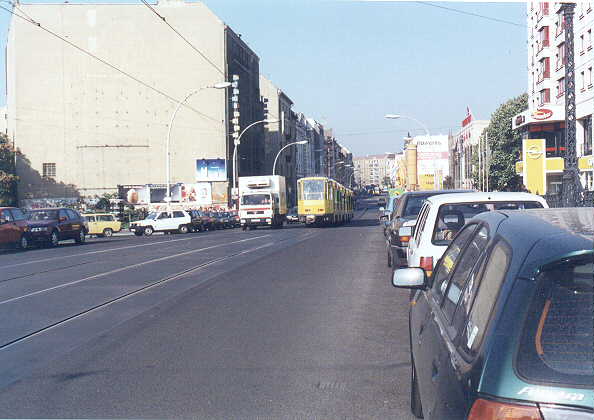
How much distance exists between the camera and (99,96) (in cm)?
6481

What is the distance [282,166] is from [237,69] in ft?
95.1

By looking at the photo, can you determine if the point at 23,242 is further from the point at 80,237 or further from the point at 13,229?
the point at 80,237

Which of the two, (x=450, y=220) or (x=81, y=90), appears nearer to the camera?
(x=450, y=220)

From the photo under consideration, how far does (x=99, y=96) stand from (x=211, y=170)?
11509 millimetres

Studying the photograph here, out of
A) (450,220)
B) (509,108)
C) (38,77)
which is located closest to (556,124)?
(509,108)

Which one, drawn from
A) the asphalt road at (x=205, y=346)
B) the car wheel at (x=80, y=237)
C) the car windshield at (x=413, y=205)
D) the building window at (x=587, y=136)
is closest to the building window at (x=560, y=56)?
the building window at (x=587, y=136)

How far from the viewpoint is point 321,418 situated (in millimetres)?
5230

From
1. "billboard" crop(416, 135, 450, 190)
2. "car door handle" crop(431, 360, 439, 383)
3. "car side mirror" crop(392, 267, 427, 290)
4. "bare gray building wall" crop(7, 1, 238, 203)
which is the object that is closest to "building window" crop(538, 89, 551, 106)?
"billboard" crop(416, 135, 450, 190)

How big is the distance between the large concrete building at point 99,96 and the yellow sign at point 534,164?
27166 millimetres

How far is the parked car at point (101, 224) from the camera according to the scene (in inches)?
1868

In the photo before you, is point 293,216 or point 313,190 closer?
point 313,190

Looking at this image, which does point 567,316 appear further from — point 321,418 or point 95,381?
point 95,381

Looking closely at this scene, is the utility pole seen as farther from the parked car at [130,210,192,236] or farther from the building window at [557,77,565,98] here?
the building window at [557,77,565,98]

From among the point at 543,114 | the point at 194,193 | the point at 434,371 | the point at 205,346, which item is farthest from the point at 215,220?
the point at 434,371
